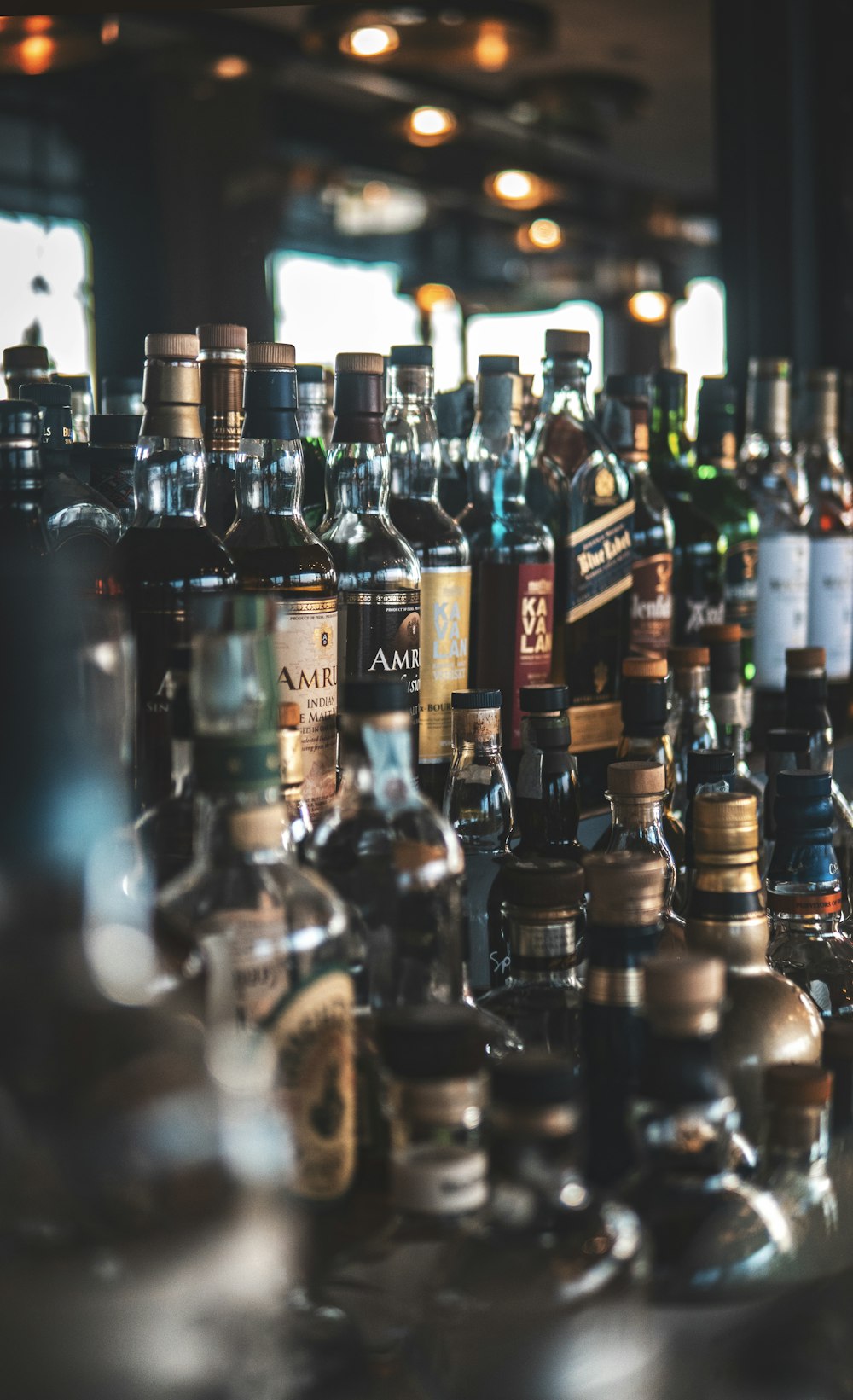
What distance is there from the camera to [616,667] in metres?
1.32

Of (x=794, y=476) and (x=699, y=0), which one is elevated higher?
(x=699, y=0)

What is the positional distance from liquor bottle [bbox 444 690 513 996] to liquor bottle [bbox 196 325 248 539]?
8.3 inches

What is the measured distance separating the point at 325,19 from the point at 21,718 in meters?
3.82

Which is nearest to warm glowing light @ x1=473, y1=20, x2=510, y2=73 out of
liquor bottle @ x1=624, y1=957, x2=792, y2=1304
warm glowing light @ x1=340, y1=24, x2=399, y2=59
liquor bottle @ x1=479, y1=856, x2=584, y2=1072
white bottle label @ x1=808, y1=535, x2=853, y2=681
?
warm glowing light @ x1=340, y1=24, x2=399, y2=59

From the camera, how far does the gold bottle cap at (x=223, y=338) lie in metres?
0.94

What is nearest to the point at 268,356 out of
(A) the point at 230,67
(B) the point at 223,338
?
(B) the point at 223,338

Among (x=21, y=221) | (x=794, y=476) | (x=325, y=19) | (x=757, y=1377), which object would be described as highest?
(x=325, y=19)

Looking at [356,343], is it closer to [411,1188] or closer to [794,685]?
[794,685]

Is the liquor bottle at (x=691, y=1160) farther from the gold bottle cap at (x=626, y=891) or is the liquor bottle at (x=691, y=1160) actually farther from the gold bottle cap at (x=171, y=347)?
the gold bottle cap at (x=171, y=347)

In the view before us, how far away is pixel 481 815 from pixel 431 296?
281 inches

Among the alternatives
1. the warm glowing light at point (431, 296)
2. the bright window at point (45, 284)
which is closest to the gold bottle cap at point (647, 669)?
the bright window at point (45, 284)

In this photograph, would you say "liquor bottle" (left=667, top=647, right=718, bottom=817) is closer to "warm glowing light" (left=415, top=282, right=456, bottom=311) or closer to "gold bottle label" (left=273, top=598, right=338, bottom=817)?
"gold bottle label" (left=273, top=598, right=338, bottom=817)

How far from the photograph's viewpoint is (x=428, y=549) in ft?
3.59

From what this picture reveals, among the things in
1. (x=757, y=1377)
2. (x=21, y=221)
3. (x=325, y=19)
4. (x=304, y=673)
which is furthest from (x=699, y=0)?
(x=757, y=1377)
